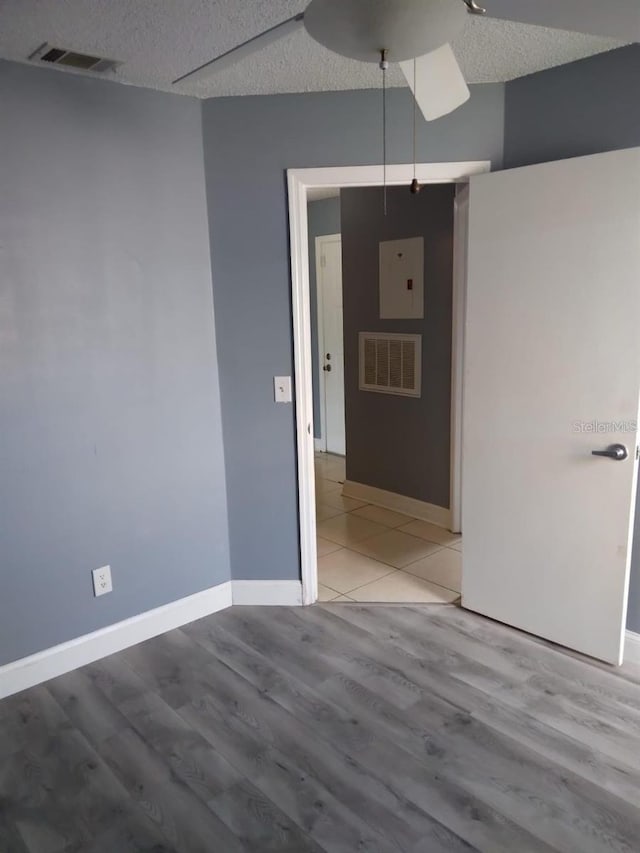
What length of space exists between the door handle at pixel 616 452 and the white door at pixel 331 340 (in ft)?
11.6

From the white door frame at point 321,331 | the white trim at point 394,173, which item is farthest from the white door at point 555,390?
the white door frame at point 321,331

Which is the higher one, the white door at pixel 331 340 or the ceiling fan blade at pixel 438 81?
the ceiling fan blade at pixel 438 81

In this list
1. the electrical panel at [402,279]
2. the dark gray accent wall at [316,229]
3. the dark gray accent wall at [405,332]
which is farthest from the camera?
the dark gray accent wall at [316,229]

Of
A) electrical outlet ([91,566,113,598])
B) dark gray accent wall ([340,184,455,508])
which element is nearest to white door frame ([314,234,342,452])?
dark gray accent wall ([340,184,455,508])

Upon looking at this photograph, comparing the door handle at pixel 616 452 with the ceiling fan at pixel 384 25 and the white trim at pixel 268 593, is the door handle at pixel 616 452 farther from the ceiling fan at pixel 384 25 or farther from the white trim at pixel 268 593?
the ceiling fan at pixel 384 25

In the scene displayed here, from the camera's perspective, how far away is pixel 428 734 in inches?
90.5

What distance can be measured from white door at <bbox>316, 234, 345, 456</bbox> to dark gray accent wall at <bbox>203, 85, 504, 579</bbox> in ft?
9.35

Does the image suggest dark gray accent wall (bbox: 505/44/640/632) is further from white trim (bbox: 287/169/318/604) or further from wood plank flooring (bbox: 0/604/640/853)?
white trim (bbox: 287/169/318/604)

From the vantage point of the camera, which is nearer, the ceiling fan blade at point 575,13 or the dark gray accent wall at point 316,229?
the ceiling fan blade at point 575,13

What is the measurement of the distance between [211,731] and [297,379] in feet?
5.13

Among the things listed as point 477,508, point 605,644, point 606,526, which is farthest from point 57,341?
point 605,644

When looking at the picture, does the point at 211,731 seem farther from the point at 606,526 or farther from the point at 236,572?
the point at 606,526

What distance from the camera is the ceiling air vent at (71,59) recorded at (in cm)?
221

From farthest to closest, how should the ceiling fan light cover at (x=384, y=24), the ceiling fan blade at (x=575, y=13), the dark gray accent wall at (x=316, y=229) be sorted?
1. the dark gray accent wall at (x=316, y=229)
2. the ceiling fan blade at (x=575, y=13)
3. the ceiling fan light cover at (x=384, y=24)
